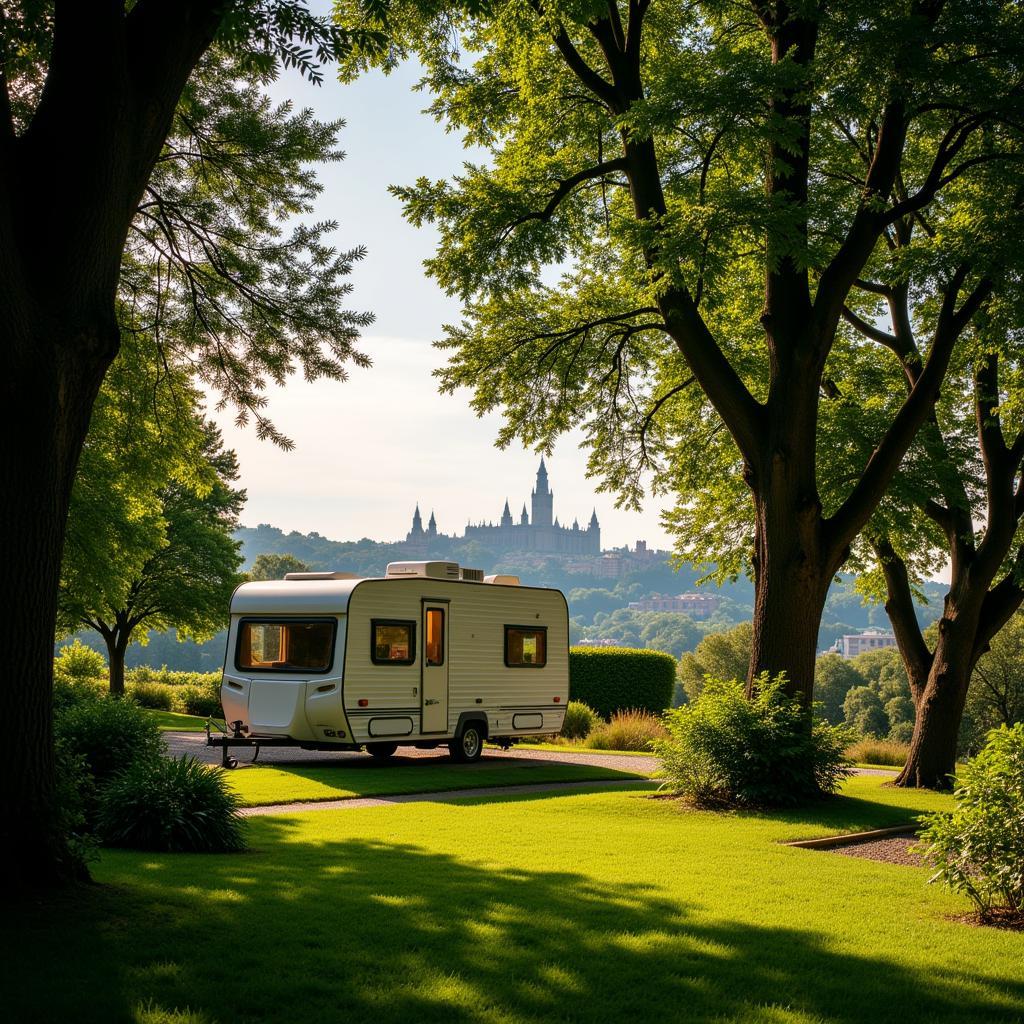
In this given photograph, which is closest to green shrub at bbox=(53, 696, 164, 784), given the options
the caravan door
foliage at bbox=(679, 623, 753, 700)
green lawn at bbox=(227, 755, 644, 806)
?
green lawn at bbox=(227, 755, 644, 806)

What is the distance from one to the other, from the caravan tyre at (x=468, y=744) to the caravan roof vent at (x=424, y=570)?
255 cm

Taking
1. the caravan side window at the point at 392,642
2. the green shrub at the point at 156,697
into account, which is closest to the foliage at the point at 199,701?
the green shrub at the point at 156,697

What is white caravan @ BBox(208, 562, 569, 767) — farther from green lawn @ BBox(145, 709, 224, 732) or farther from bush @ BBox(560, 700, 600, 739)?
green lawn @ BBox(145, 709, 224, 732)

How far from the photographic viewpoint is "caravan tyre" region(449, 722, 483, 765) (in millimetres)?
17525

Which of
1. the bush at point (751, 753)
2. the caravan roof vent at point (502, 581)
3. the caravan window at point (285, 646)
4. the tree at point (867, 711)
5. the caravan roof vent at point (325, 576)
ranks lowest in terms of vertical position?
the tree at point (867, 711)

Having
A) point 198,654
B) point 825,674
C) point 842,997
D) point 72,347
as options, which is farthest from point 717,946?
point 198,654

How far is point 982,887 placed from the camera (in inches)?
260

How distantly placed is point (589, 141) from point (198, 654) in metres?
82.8

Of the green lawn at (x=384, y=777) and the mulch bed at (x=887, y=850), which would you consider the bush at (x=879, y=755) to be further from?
the mulch bed at (x=887, y=850)

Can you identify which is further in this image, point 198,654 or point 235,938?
point 198,654

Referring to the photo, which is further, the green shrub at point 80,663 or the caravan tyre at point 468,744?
the green shrub at point 80,663

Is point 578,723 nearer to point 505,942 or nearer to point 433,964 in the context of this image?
point 505,942

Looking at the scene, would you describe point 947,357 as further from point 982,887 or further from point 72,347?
point 72,347

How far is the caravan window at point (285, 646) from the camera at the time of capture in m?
15.7
